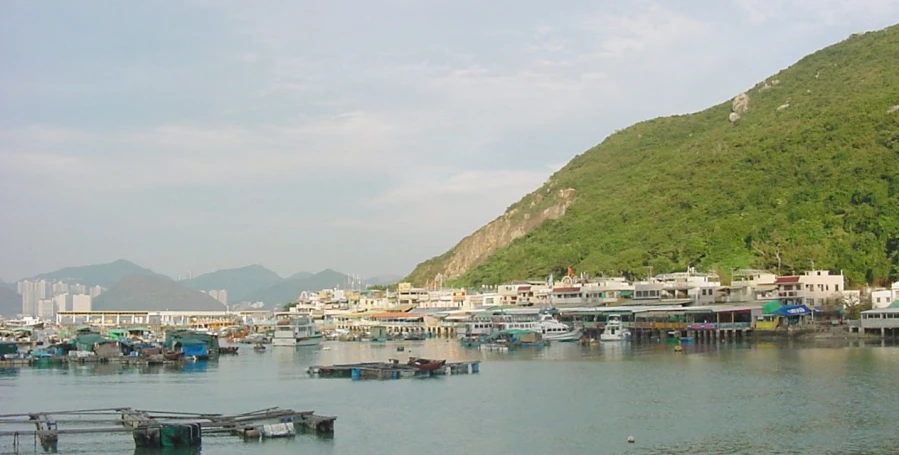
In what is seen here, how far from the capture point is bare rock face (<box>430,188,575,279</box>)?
13238 centimetres

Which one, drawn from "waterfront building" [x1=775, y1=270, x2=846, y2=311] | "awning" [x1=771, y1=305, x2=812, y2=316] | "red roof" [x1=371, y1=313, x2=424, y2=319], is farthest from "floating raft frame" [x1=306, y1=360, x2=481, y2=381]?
"red roof" [x1=371, y1=313, x2=424, y2=319]

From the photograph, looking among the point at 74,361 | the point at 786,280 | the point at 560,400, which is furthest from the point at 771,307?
the point at 74,361

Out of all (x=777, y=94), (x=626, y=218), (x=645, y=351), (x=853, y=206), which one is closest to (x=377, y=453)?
(x=645, y=351)

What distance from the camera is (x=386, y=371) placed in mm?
45344

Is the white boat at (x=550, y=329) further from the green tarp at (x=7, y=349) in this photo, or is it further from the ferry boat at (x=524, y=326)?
the green tarp at (x=7, y=349)

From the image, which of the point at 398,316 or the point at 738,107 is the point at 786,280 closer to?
the point at 398,316

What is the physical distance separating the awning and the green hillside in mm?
9626

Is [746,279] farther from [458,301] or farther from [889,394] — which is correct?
[889,394]

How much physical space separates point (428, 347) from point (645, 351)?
1999 centimetres

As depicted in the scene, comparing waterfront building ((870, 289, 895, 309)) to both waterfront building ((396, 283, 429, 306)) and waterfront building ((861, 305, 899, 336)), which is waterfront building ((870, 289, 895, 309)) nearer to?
waterfront building ((861, 305, 899, 336))

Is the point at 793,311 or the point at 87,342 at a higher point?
the point at 793,311

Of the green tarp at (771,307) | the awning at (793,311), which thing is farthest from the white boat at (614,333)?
the awning at (793,311)

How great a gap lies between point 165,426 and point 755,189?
81.3 m

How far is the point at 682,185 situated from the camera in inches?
4392
